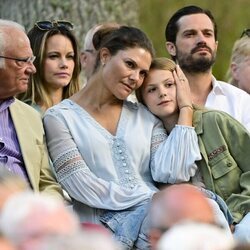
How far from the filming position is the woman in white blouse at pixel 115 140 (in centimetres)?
457

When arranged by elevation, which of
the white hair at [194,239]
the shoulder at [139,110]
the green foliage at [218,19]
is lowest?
the green foliage at [218,19]

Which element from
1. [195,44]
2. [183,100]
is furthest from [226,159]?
[195,44]

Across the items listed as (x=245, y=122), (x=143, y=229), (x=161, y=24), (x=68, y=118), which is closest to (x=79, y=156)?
(x=68, y=118)

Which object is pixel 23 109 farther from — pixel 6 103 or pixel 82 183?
pixel 82 183

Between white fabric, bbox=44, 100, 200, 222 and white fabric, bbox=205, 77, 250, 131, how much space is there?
0.62 meters

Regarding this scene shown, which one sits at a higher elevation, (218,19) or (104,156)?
(104,156)

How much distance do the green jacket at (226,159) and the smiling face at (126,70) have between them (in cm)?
35

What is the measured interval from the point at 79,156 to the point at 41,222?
203 centimetres

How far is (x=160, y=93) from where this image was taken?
15.7 ft

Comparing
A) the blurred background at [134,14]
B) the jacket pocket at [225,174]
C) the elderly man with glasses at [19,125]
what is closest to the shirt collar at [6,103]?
the elderly man with glasses at [19,125]

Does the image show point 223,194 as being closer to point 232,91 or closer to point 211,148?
point 211,148

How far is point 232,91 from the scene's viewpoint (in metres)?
5.36

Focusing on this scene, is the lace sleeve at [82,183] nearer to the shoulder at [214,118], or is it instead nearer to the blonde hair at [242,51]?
the shoulder at [214,118]

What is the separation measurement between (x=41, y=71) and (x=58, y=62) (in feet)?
0.37
